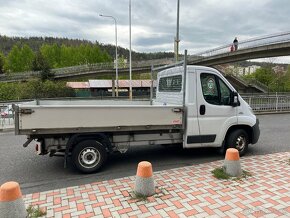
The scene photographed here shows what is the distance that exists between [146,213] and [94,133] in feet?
6.85

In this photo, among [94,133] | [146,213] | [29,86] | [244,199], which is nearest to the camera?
[146,213]

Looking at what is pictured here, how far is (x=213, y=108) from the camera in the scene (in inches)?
225

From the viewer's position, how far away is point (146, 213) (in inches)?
136

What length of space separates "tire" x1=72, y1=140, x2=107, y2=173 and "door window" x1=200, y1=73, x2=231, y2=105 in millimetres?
2657

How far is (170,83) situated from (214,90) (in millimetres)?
1169

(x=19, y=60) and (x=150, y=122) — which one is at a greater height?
(x=19, y=60)

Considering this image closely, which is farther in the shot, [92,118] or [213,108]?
[213,108]

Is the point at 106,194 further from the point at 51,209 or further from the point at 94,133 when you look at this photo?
the point at 94,133

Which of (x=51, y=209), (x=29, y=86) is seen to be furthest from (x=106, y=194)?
(x=29, y=86)

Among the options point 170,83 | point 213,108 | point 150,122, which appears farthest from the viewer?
point 170,83

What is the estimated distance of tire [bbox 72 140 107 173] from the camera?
4.93 metres

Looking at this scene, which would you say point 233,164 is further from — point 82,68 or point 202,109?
point 82,68

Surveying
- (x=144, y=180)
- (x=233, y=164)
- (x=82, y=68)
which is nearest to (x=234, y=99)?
(x=233, y=164)

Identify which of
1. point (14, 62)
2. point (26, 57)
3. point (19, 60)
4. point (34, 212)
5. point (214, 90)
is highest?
point (26, 57)
